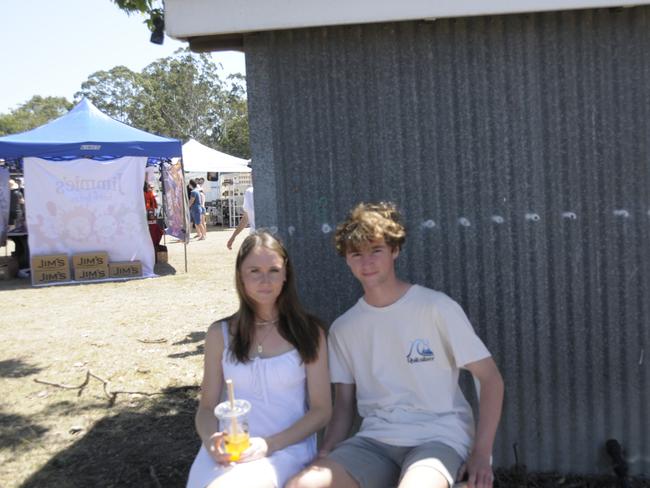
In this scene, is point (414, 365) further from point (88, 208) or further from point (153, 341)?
point (88, 208)

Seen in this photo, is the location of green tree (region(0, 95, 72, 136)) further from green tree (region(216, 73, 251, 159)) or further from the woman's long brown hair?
the woman's long brown hair

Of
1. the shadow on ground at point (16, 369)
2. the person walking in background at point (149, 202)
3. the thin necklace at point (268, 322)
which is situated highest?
the person walking in background at point (149, 202)

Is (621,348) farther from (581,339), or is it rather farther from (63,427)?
(63,427)

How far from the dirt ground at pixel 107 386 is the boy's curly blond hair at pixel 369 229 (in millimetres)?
1570

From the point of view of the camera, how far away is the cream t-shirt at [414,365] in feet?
8.30

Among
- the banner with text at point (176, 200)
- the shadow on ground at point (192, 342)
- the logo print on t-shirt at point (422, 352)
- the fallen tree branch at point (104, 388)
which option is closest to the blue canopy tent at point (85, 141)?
the banner with text at point (176, 200)

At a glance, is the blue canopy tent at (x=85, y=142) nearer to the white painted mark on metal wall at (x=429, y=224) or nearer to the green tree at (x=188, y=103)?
the white painted mark on metal wall at (x=429, y=224)

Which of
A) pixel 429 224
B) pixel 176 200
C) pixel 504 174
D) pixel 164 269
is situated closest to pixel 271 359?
pixel 429 224

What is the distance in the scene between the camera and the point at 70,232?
11.7m

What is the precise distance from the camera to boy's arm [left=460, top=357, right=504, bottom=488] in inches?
92.1

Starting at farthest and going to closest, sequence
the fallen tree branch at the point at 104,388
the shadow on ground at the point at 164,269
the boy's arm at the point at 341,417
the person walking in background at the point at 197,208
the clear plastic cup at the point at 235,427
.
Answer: the person walking in background at the point at 197,208, the shadow on ground at the point at 164,269, the fallen tree branch at the point at 104,388, the boy's arm at the point at 341,417, the clear plastic cup at the point at 235,427

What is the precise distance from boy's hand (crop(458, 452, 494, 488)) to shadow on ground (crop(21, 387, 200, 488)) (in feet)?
6.45

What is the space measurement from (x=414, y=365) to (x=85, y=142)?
32.1 feet

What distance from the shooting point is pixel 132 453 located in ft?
13.8
